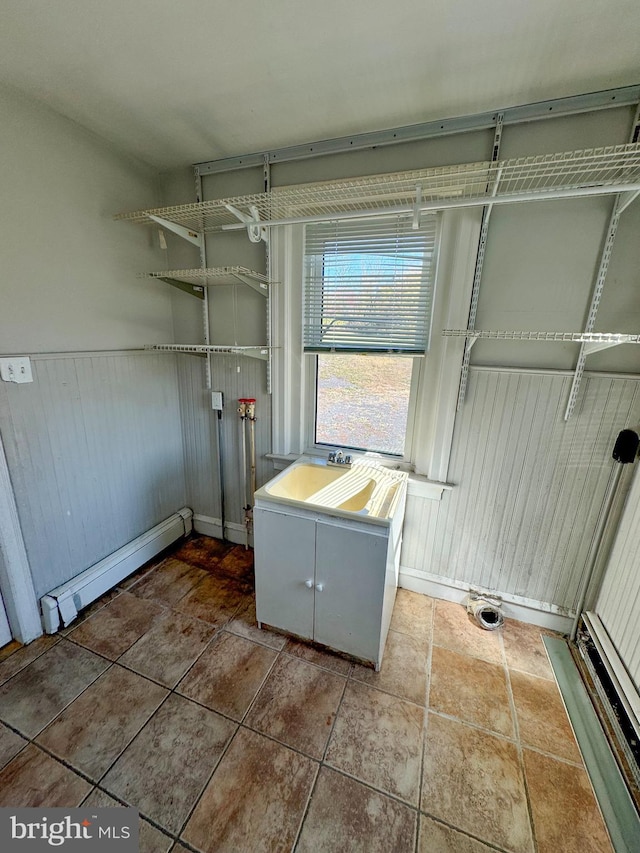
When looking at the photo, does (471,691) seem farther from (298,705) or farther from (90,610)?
(90,610)

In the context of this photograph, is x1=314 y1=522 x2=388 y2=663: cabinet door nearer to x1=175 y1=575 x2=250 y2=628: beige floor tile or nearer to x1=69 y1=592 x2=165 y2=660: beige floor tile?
x1=175 y1=575 x2=250 y2=628: beige floor tile

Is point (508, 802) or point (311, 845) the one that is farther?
point (508, 802)

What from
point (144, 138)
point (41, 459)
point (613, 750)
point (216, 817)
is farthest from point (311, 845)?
point (144, 138)

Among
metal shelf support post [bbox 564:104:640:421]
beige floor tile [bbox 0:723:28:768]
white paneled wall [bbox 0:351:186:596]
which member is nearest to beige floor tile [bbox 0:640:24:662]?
white paneled wall [bbox 0:351:186:596]

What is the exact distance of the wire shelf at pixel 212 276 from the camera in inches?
65.5

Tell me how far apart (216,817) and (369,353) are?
1968 mm

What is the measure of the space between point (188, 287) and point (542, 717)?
2.83 m

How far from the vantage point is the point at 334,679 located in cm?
149

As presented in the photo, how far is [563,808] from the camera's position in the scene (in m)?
1.09

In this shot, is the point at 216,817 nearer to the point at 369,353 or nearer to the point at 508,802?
the point at 508,802

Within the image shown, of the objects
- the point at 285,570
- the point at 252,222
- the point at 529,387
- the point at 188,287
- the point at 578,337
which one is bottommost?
the point at 285,570

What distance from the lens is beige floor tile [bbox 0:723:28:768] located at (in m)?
1.16

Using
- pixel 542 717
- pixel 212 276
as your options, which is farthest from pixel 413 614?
pixel 212 276

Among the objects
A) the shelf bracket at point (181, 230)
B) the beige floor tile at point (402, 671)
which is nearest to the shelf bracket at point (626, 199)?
the shelf bracket at point (181, 230)
